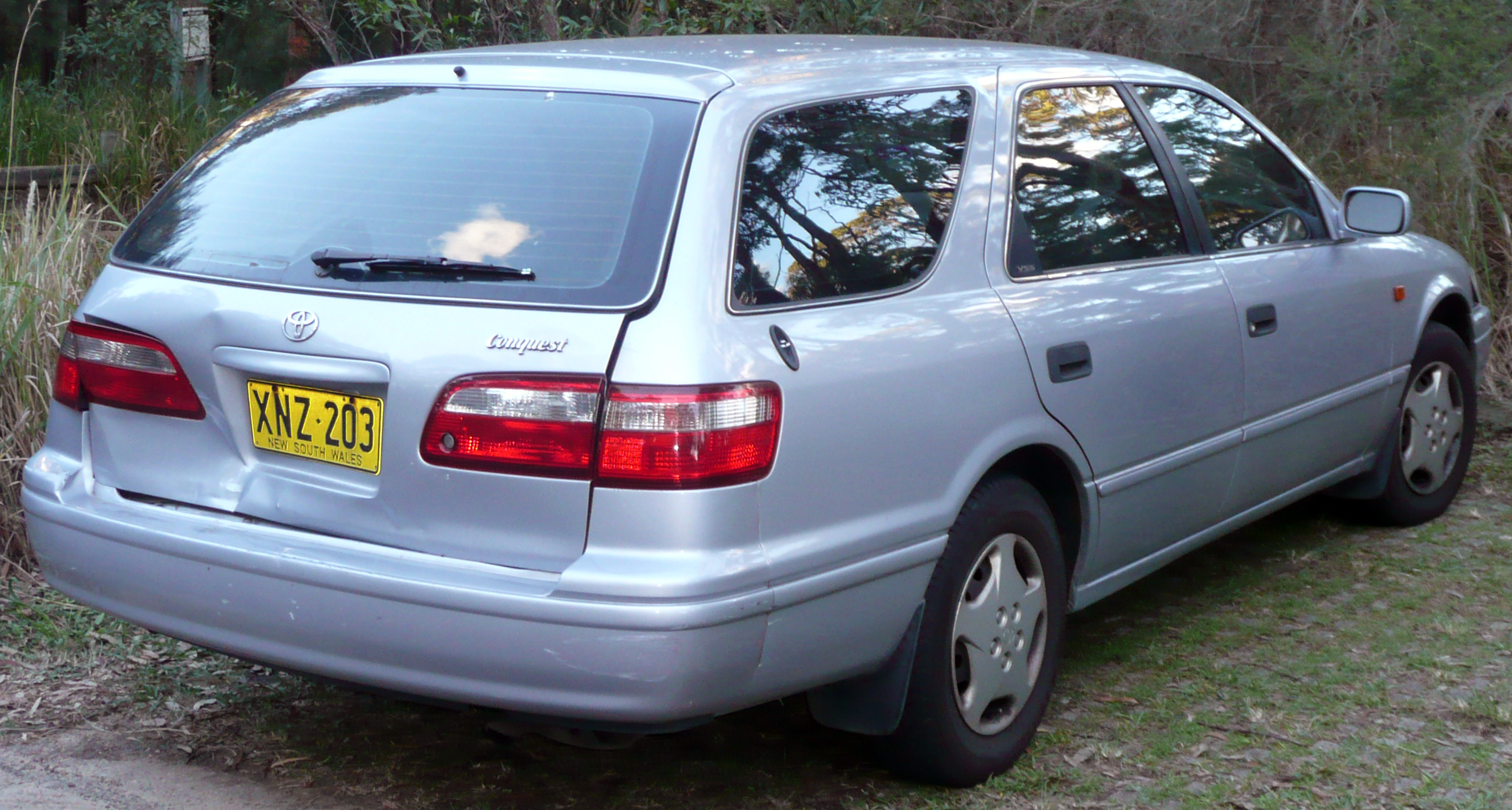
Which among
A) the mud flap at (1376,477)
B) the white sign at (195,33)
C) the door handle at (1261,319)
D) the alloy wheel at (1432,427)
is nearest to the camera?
the door handle at (1261,319)

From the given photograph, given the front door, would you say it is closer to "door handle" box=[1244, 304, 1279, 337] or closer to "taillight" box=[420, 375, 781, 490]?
"door handle" box=[1244, 304, 1279, 337]

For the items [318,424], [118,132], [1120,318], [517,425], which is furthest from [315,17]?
[517,425]

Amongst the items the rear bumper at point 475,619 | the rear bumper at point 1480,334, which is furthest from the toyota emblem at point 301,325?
the rear bumper at point 1480,334

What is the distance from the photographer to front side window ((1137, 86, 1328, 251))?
4.25 m

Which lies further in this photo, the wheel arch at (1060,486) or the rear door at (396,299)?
the wheel arch at (1060,486)

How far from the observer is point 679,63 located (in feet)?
10.4

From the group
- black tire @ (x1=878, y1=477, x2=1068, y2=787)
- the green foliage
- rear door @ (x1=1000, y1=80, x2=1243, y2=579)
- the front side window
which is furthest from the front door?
the green foliage

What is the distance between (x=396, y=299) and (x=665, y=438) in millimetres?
612

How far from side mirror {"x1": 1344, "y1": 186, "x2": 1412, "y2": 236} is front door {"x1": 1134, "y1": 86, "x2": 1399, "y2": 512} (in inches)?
3.5

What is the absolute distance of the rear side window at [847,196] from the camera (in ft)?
9.46

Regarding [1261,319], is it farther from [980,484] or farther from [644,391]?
[644,391]

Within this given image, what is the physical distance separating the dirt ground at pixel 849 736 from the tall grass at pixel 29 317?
35cm

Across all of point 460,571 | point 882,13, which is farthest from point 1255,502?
point 882,13

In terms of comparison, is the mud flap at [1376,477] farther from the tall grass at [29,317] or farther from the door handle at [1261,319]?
the tall grass at [29,317]
